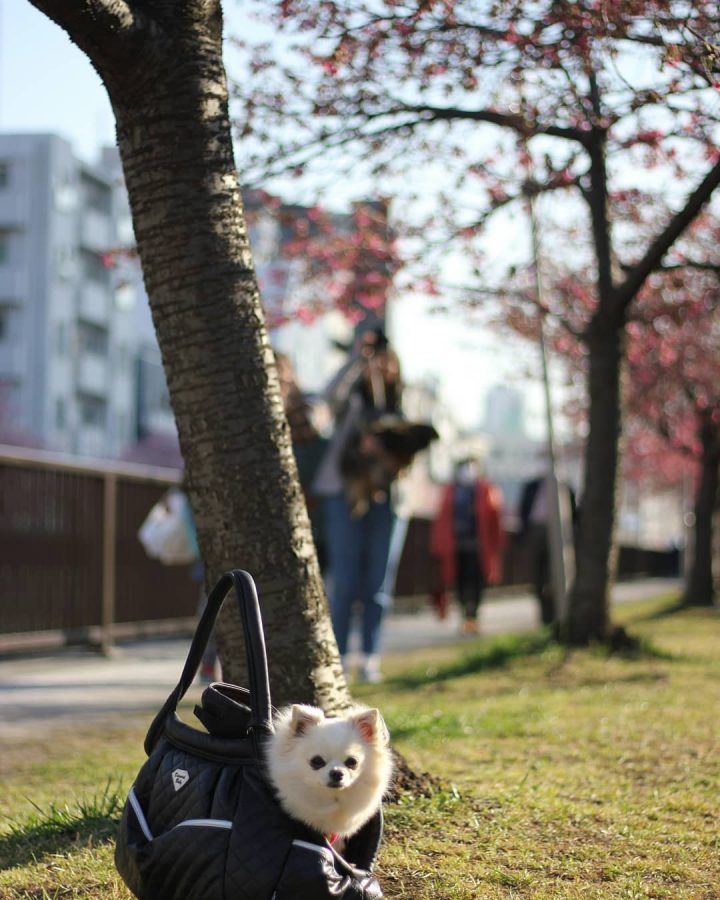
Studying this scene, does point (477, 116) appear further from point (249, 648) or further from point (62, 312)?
point (62, 312)

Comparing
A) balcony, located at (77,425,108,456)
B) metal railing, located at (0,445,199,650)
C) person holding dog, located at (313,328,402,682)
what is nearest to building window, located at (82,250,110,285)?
balcony, located at (77,425,108,456)

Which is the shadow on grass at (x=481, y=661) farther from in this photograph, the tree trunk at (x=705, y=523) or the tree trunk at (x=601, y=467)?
the tree trunk at (x=705, y=523)

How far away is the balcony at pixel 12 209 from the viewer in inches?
2378

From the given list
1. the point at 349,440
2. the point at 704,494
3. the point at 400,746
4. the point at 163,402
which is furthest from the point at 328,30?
the point at 163,402

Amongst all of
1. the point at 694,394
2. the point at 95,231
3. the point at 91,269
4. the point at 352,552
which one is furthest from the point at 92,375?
the point at 352,552

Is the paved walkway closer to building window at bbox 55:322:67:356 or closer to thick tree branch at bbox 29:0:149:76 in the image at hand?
thick tree branch at bbox 29:0:149:76

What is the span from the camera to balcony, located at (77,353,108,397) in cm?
6400

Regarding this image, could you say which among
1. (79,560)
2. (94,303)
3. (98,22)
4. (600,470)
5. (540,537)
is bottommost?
(79,560)

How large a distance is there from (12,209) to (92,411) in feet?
36.3

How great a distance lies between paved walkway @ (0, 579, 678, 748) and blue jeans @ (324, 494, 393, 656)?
1.21m

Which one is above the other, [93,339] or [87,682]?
[93,339]

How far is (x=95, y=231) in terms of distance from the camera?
64.2 meters

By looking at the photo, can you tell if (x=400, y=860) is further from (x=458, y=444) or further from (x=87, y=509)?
(x=458, y=444)

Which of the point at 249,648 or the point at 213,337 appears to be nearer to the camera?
the point at 249,648
